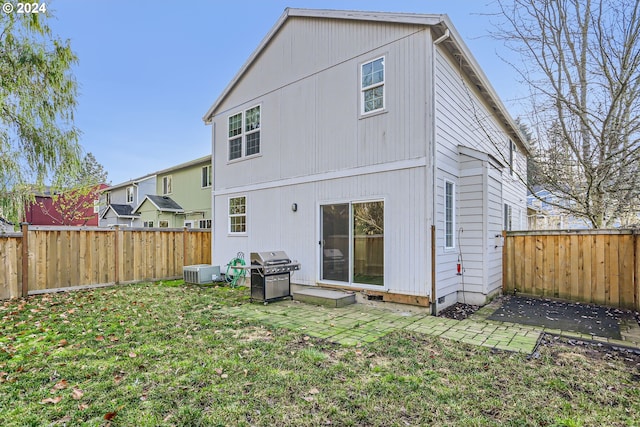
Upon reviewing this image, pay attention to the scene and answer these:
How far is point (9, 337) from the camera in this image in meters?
4.65

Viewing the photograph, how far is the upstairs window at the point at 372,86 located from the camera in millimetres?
6816

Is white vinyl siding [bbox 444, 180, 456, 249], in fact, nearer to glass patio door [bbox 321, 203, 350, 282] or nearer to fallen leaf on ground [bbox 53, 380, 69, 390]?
glass patio door [bbox 321, 203, 350, 282]

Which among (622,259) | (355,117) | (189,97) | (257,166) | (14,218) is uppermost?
(189,97)

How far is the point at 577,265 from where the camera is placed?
23.5 ft

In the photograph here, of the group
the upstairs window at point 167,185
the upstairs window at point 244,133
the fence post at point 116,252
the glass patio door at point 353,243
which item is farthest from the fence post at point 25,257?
the upstairs window at point 167,185

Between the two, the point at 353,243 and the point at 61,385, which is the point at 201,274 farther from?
the point at 61,385

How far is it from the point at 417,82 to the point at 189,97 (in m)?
18.5

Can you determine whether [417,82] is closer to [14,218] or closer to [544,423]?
[544,423]

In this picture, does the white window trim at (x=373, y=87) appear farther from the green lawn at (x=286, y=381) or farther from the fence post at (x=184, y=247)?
the fence post at (x=184, y=247)

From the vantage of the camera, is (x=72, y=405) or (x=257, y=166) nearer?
(x=72, y=405)

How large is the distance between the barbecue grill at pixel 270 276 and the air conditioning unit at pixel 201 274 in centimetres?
291

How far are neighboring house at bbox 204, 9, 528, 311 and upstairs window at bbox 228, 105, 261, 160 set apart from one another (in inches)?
3.3

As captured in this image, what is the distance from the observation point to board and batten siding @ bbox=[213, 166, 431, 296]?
6.12 meters

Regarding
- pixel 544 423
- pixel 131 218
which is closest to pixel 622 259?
pixel 544 423
